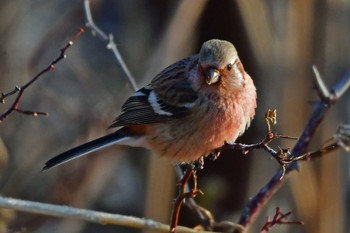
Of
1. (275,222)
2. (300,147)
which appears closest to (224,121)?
(300,147)

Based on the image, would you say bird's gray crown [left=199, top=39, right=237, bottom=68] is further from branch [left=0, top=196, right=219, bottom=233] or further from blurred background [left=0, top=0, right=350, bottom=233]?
blurred background [left=0, top=0, right=350, bottom=233]

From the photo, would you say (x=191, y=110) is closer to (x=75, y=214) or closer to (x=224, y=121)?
(x=224, y=121)

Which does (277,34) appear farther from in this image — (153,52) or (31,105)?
(31,105)

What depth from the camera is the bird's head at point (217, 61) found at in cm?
404

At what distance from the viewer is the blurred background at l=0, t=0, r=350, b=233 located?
19.8 feet

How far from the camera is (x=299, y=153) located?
145 inches

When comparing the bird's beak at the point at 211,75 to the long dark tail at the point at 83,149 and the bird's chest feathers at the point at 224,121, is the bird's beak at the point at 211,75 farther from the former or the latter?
the long dark tail at the point at 83,149

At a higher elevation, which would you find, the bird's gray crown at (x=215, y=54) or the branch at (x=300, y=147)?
the bird's gray crown at (x=215, y=54)

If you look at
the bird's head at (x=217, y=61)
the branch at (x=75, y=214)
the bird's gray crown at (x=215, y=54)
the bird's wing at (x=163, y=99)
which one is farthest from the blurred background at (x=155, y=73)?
the branch at (x=75, y=214)

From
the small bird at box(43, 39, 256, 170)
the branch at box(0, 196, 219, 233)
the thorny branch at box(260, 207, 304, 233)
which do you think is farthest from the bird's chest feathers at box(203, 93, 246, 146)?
the thorny branch at box(260, 207, 304, 233)

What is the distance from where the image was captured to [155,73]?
19.7 ft

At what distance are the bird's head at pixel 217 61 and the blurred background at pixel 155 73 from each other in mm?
1682

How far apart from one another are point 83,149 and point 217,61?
3.34 feet

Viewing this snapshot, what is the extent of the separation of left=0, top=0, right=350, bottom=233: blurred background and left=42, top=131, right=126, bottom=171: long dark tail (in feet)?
4.17
